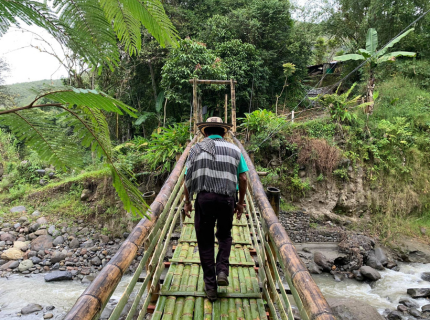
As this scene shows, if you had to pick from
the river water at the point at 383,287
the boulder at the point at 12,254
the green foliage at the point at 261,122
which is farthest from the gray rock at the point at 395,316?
the boulder at the point at 12,254

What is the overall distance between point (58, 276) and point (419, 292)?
7.54m

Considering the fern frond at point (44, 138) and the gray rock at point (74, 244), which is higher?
the fern frond at point (44, 138)

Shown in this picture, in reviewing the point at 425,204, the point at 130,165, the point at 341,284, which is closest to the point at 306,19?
the point at 425,204

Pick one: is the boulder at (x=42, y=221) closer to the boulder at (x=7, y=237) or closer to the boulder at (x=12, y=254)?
the boulder at (x=7, y=237)

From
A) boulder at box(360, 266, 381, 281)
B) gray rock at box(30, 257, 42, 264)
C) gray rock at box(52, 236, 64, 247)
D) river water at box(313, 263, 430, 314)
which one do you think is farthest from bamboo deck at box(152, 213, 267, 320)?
gray rock at box(52, 236, 64, 247)

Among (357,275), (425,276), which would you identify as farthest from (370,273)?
(425,276)

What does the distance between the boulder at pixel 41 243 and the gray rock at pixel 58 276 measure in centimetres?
150

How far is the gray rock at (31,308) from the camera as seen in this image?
451 cm

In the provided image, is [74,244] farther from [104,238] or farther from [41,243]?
[41,243]

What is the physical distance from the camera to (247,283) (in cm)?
171

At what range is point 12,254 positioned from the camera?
6402 mm

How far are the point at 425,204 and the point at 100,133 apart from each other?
9063 mm

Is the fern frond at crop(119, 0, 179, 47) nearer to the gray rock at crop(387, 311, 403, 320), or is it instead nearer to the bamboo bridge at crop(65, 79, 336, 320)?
the bamboo bridge at crop(65, 79, 336, 320)

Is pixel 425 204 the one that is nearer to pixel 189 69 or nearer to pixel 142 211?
pixel 189 69
